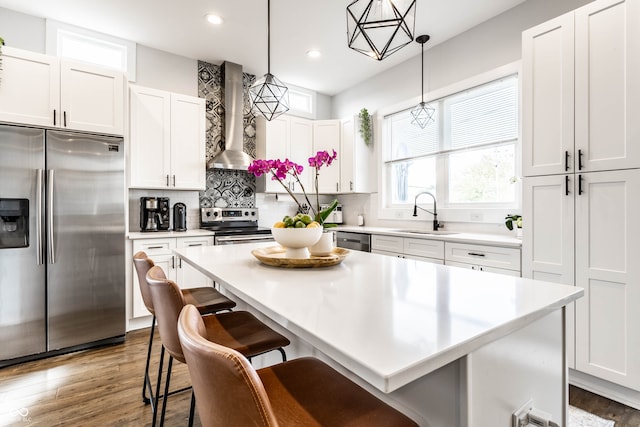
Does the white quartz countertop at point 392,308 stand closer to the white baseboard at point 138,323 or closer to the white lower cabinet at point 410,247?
the white lower cabinet at point 410,247

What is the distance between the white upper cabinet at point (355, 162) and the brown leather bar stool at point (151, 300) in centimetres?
282

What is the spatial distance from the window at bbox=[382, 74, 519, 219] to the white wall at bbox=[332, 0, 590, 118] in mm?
202

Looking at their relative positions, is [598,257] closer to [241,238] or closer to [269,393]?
[269,393]

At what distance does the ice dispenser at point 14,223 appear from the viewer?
8.16ft

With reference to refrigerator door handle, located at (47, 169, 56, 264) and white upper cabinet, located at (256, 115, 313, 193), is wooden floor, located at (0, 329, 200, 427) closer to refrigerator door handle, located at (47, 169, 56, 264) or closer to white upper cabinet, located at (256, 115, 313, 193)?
refrigerator door handle, located at (47, 169, 56, 264)

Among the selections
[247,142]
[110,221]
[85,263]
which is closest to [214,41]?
[247,142]

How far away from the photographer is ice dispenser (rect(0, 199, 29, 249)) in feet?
8.16

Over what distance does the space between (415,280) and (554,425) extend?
576 mm

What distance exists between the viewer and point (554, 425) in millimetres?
945

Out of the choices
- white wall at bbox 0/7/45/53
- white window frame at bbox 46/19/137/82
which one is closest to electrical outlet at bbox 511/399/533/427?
white window frame at bbox 46/19/137/82

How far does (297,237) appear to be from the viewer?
1.57m

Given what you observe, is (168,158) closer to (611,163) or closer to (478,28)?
(478,28)

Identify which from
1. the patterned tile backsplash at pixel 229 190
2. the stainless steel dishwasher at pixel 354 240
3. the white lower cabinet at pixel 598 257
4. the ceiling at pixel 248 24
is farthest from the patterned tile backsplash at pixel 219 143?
the white lower cabinet at pixel 598 257

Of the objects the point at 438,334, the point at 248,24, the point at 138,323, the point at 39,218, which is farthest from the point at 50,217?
the point at 438,334
